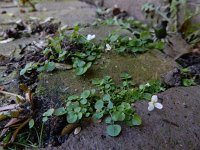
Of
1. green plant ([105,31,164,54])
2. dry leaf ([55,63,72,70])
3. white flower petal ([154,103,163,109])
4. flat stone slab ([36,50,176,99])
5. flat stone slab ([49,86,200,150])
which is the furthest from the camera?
green plant ([105,31,164,54])

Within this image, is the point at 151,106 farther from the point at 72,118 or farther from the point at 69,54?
the point at 69,54

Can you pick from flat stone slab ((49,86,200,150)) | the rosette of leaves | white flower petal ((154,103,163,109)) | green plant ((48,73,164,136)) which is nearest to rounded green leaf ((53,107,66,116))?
green plant ((48,73,164,136))

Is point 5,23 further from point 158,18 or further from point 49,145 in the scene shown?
point 49,145

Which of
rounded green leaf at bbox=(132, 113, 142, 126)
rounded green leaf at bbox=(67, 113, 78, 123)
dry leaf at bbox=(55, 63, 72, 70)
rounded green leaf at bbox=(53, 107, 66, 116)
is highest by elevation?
dry leaf at bbox=(55, 63, 72, 70)

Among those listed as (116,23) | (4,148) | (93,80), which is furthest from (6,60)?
(116,23)

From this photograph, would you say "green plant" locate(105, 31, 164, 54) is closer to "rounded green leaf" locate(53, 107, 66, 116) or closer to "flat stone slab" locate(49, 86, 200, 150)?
"flat stone slab" locate(49, 86, 200, 150)

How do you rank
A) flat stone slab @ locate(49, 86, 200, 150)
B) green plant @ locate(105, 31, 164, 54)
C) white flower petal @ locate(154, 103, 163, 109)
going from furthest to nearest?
green plant @ locate(105, 31, 164, 54), white flower petal @ locate(154, 103, 163, 109), flat stone slab @ locate(49, 86, 200, 150)

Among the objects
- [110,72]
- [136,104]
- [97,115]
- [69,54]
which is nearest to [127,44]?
[110,72]
